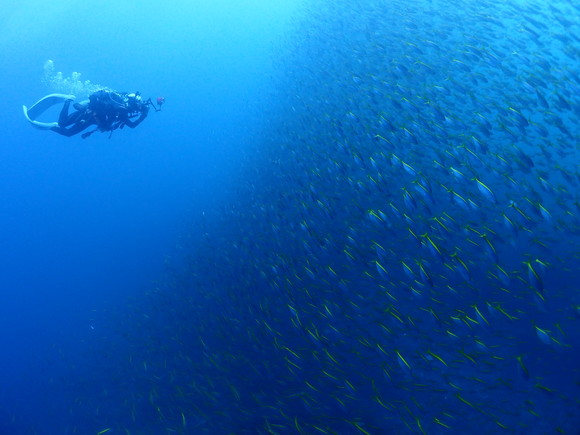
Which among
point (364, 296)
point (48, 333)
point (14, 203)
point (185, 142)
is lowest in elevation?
point (14, 203)

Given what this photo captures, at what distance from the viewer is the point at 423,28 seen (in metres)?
12.8

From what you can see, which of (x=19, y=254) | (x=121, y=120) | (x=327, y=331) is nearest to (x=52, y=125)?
(x=121, y=120)

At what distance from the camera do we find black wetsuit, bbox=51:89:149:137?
888 cm

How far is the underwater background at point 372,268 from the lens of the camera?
249 inches

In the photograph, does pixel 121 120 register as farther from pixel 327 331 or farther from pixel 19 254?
pixel 19 254

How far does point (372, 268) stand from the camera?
8.13 metres

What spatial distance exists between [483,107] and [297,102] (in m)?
10.6

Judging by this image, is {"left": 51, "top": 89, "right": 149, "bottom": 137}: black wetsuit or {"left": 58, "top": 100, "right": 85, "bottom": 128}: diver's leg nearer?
{"left": 51, "top": 89, "right": 149, "bottom": 137}: black wetsuit

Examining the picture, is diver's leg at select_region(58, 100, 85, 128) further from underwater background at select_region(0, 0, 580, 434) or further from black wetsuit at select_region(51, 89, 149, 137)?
underwater background at select_region(0, 0, 580, 434)

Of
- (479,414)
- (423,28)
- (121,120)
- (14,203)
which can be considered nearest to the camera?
(479,414)

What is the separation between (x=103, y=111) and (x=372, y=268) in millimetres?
7441

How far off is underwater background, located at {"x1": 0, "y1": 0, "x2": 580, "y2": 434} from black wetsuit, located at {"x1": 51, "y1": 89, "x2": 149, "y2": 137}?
4.61m

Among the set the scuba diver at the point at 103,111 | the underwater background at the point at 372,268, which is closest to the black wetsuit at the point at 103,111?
the scuba diver at the point at 103,111

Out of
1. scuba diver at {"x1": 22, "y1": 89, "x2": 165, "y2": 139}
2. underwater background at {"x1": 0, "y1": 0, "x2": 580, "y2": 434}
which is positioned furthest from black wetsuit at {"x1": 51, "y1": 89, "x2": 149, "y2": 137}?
underwater background at {"x1": 0, "y1": 0, "x2": 580, "y2": 434}
